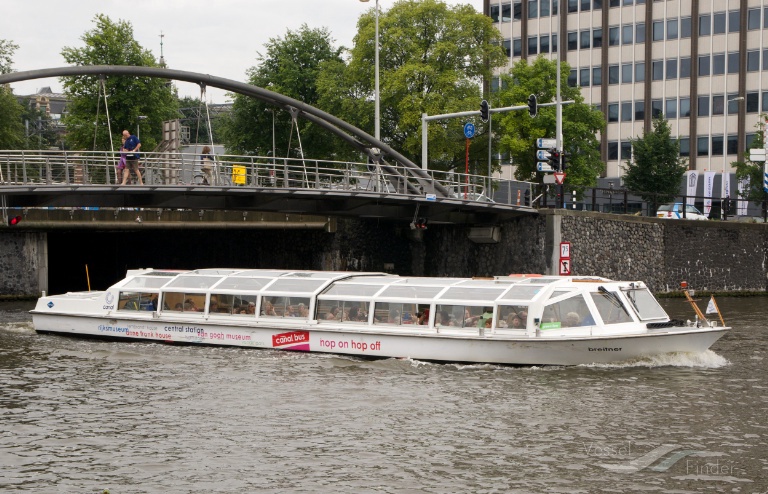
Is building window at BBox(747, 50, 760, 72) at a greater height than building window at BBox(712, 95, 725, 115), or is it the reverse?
building window at BBox(747, 50, 760, 72)

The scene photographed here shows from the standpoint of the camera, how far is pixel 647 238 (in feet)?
174

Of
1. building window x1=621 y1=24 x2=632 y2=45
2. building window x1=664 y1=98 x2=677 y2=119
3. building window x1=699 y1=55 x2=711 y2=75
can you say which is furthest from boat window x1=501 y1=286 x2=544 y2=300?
building window x1=621 y1=24 x2=632 y2=45

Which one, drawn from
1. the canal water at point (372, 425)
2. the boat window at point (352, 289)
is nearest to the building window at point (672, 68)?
the canal water at point (372, 425)

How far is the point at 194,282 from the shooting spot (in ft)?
104

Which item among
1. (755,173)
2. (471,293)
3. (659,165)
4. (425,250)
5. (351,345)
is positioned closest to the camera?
(471,293)

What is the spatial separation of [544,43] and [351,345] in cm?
6676

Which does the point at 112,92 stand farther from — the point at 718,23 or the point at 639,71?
the point at 718,23

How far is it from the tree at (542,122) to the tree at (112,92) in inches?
856

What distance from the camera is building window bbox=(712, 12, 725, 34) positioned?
3255 inches

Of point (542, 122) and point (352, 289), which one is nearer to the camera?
point (352, 289)

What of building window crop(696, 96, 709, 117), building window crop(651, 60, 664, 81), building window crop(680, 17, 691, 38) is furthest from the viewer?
building window crop(651, 60, 664, 81)

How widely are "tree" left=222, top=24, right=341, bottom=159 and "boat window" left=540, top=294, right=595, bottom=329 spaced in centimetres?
5094

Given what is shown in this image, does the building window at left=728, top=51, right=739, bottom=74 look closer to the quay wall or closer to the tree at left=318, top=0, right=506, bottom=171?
the tree at left=318, top=0, right=506, bottom=171

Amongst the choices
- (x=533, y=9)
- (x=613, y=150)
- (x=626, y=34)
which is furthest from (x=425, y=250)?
(x=533, y=9)
